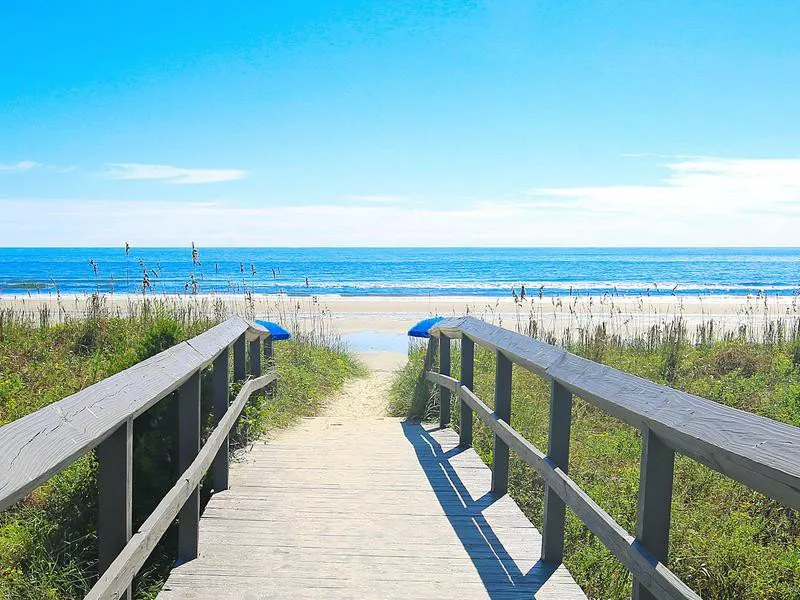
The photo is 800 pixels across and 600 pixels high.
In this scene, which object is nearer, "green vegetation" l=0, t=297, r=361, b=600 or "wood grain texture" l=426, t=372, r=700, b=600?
"wood grain texture" l=426, t=372, r=700, b=600

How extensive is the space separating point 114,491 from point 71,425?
56 centimetres

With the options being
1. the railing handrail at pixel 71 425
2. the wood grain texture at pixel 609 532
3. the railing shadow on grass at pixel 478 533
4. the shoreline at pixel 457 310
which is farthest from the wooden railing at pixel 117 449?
the shoreline at pixel 457 310

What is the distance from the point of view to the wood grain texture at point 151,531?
7.97 ft

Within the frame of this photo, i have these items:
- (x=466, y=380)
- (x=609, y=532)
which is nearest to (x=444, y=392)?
(x=466, y=380)

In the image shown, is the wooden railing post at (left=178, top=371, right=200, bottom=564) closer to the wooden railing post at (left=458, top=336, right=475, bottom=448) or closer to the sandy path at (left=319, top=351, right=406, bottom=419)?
the wooden railing post at (left=458, top=336, right=475, bottom=448)

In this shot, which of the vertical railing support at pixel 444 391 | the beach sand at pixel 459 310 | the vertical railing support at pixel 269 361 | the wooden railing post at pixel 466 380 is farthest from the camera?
the beach sand at pixel 459 310

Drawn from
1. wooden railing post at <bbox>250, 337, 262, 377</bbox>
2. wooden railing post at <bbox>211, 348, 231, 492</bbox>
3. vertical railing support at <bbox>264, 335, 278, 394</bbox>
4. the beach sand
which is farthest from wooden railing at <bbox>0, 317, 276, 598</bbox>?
the beach sand

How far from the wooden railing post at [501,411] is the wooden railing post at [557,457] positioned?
3.68ft

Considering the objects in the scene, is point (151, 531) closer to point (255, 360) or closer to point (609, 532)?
point (609, 532)

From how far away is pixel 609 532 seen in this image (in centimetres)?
287

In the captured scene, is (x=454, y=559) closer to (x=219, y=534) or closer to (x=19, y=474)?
(x=219, y=534)

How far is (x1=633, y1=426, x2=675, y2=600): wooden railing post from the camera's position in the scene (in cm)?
250

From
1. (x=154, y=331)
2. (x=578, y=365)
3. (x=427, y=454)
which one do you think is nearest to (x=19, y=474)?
(x=578, y=365)

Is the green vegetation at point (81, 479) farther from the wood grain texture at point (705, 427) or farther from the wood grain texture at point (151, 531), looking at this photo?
the wood grain texture at point (705, 427)
